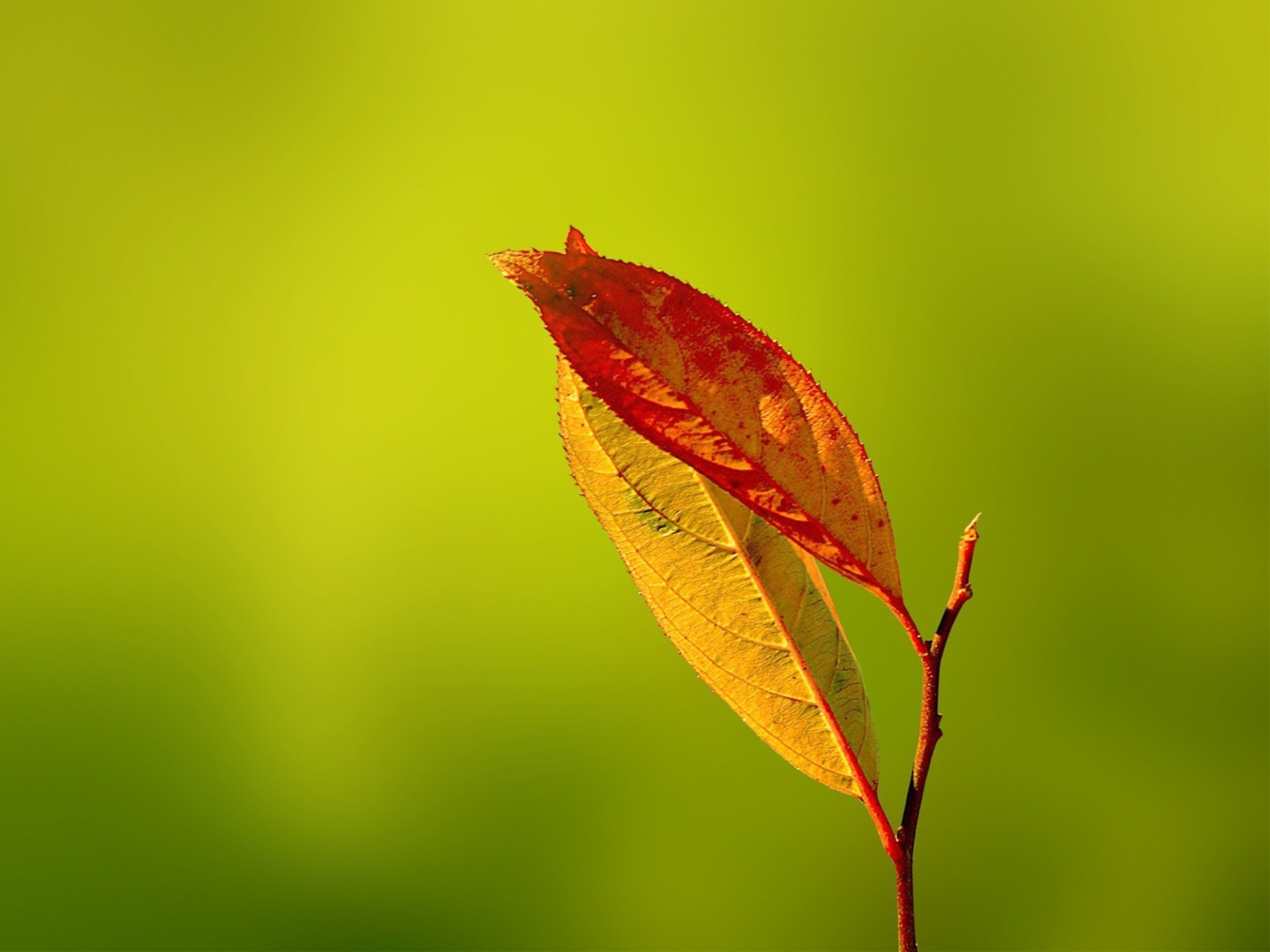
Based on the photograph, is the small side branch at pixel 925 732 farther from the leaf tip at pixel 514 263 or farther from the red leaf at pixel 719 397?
the leaf tip at pixel 514 263

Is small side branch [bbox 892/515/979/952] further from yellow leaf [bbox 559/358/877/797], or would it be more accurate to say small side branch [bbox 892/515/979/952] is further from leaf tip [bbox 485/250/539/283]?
leaf tip [bbox 485/250/539/283]

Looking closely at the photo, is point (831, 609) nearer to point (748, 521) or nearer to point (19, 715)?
point (748, 521)

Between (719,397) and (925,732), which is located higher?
(719,397)

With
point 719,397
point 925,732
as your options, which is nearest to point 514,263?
point 719,397

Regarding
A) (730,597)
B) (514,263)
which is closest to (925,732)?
(730,597)

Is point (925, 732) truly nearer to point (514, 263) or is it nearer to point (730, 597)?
point (730, 597)
